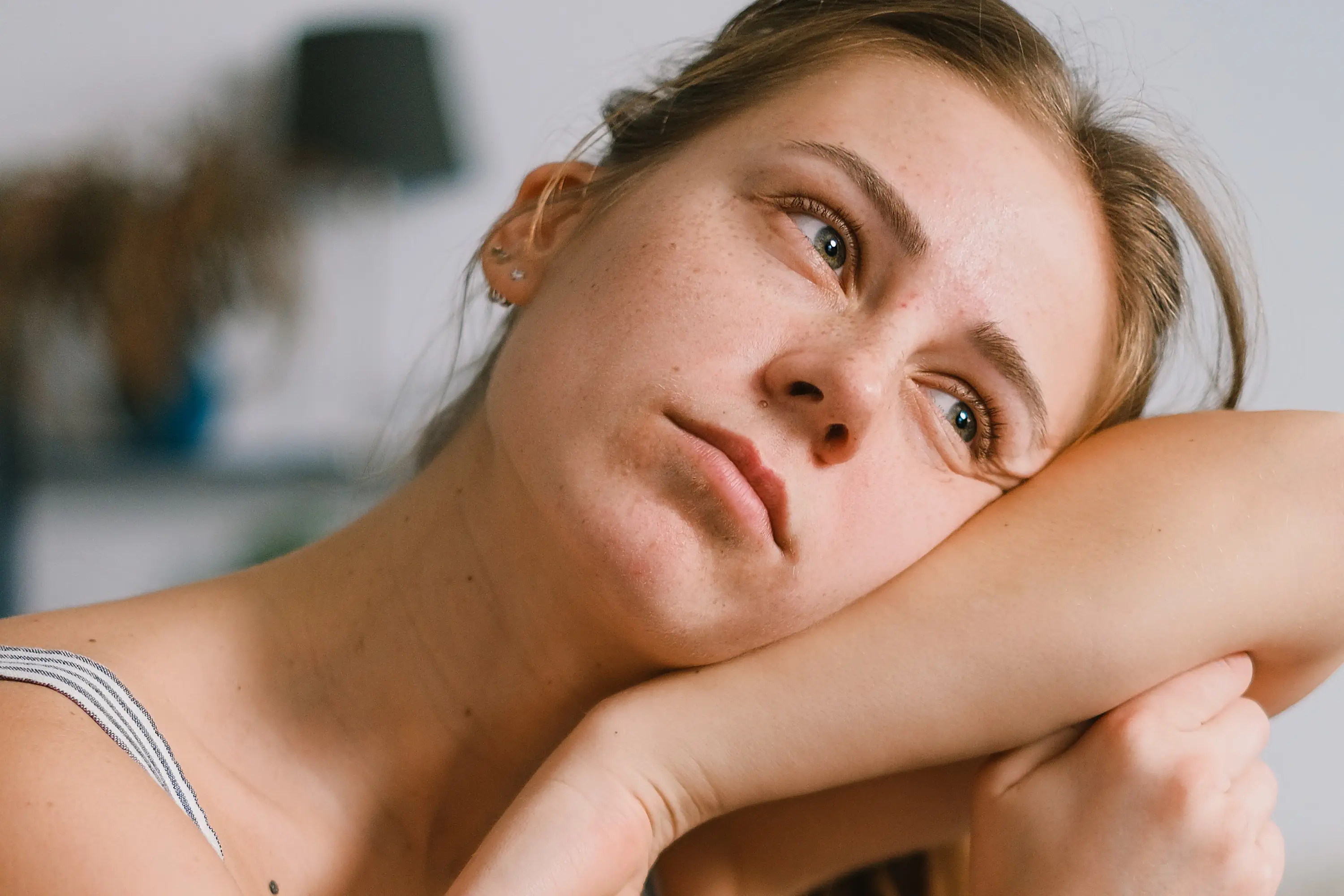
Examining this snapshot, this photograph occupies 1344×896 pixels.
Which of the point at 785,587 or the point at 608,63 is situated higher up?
the point at 608,63

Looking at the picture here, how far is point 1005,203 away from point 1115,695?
366 mm

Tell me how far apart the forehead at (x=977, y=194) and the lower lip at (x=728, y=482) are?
0.18 metres

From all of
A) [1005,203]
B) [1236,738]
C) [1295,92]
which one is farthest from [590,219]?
[1295,92]

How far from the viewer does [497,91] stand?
2213mm

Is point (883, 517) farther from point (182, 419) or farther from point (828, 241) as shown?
point (182, 419)

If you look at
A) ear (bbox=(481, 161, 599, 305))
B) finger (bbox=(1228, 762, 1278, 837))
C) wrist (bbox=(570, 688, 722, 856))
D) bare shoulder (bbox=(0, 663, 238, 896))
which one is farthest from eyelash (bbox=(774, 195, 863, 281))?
bare shoulder (bbox=(0, 663, 238, 896))

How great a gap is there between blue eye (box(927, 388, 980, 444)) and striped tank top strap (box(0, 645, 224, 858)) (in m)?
0.60

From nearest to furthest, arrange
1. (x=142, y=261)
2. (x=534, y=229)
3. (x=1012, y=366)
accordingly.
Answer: (x=1012, y=366), (x=534, y=229), (x=142, y=261)

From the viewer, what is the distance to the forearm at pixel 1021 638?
79cm

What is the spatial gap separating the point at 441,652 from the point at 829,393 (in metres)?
0.40

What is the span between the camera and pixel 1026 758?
835 millimetres

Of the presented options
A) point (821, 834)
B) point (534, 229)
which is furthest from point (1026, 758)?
point (534, 229)

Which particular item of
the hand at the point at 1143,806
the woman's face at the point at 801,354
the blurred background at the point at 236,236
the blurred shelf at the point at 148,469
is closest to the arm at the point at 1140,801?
the hand at the point at 1143,806

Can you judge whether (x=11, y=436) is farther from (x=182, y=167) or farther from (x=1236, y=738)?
(x=1236, y=738)
